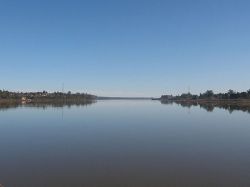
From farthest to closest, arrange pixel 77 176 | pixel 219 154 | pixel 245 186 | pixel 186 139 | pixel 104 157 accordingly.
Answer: pixel 186 139, pixel 219 154, pixel 104 157, pixel 77 176, pixel 245 186

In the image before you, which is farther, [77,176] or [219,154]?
[219,154]

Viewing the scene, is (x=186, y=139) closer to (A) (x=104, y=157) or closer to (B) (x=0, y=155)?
(A) (x=104, y=157)

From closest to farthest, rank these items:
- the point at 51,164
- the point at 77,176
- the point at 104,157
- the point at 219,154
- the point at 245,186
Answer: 1. the point at 245,186
2. the point at 77,176
3. the point at 51,164
4. the point at 104,157
5. the point at 219,154

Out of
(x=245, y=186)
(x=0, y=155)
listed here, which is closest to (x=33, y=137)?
(x=0, y=155)

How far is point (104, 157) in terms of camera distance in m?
19.0

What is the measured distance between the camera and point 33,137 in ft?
89.0

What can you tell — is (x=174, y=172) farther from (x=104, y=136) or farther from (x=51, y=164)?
(x=104, y=136)

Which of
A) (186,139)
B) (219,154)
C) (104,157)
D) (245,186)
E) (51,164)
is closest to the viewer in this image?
(245,186)

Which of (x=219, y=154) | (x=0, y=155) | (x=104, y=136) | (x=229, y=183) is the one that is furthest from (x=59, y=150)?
(x=229, y=183)

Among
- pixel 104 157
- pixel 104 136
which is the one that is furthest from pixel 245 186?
pixel 104 136

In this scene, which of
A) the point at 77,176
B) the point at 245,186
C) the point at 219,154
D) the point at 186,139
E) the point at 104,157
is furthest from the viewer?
the point at 186,139

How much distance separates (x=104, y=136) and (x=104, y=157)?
29.8ft

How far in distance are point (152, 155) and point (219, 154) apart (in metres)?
3.87

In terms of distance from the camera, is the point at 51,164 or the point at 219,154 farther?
the point at 219,154
